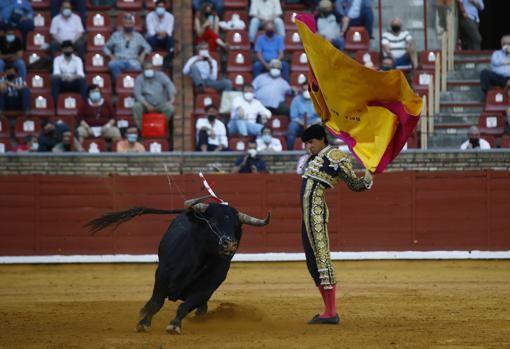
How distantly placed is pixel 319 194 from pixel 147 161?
7241 millimetres

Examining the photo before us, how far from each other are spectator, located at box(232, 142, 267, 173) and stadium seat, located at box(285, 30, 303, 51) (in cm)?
234

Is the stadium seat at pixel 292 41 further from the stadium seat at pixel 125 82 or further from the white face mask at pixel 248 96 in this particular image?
the stadium seat at pixel 125 82

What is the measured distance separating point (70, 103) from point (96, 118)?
1.44 feet

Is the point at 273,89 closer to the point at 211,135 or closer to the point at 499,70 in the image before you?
the point at 211,135

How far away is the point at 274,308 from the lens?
417 inches

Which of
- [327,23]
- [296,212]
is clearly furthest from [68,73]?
[296,212]

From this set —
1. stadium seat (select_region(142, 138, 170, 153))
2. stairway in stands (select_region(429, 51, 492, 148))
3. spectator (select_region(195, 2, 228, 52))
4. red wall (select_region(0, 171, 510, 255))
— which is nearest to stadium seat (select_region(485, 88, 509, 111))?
stairway in stands (select_region(429, 51, 492, 148))

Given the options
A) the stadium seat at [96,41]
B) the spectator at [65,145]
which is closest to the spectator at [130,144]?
the spectator at [65,145]

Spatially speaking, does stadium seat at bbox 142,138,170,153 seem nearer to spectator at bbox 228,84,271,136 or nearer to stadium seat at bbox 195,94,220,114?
stadium seat at bbox 195,94,220,114

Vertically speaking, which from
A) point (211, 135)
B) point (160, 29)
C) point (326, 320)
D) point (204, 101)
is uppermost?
point (160, 29)

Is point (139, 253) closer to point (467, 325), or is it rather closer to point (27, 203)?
point (27, 203)

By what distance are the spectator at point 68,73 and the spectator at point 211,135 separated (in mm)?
1840

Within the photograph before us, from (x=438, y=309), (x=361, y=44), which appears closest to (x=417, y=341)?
(x=438, y=309)

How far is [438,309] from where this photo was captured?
1036 centimetres
